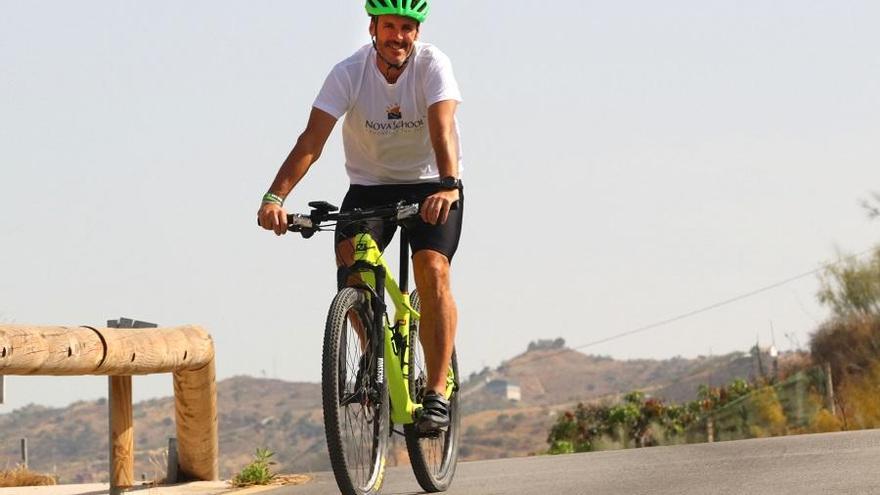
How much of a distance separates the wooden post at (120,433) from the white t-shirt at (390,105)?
6.42ft

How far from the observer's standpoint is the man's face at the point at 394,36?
8297 millimetres

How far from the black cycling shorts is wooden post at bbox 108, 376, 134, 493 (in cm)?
174

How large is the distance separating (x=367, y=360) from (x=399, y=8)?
164 cm

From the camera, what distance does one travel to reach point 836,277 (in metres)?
38.2

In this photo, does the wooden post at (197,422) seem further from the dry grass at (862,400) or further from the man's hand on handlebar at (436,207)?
the dry grass at (862,400)

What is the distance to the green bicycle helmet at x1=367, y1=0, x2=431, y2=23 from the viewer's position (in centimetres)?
824

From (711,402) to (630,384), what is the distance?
140 meters

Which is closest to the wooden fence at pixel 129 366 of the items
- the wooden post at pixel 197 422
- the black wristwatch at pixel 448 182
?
the wooden post at pixel 197 422

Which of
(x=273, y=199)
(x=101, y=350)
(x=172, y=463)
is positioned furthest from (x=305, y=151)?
(x=172, y=463)

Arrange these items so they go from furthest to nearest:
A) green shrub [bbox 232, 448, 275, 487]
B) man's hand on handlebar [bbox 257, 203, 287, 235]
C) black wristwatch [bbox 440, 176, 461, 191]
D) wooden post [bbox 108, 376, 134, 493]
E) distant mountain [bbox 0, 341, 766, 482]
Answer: distant mountain [bbox 0, 341, 766, 482]
green shrub [bbox 232, 448, 275, 487]
wooden post [bbox 108, 376, 134, 493]
black wristwatch [bbox 440, 176, 461, 191]
man's hand on handlebar [bbox 257, 203, 287, 235]

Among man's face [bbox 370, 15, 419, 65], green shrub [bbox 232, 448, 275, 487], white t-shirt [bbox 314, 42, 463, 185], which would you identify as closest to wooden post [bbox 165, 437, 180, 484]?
green shrub [bbox 232, 448, 275, 487]

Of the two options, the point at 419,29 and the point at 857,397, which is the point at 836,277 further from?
the point at 419,29

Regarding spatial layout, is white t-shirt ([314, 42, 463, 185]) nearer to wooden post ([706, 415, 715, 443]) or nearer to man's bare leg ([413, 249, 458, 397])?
man's bare leg ([413, 249, 458, 397])

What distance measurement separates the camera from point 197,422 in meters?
10.4
